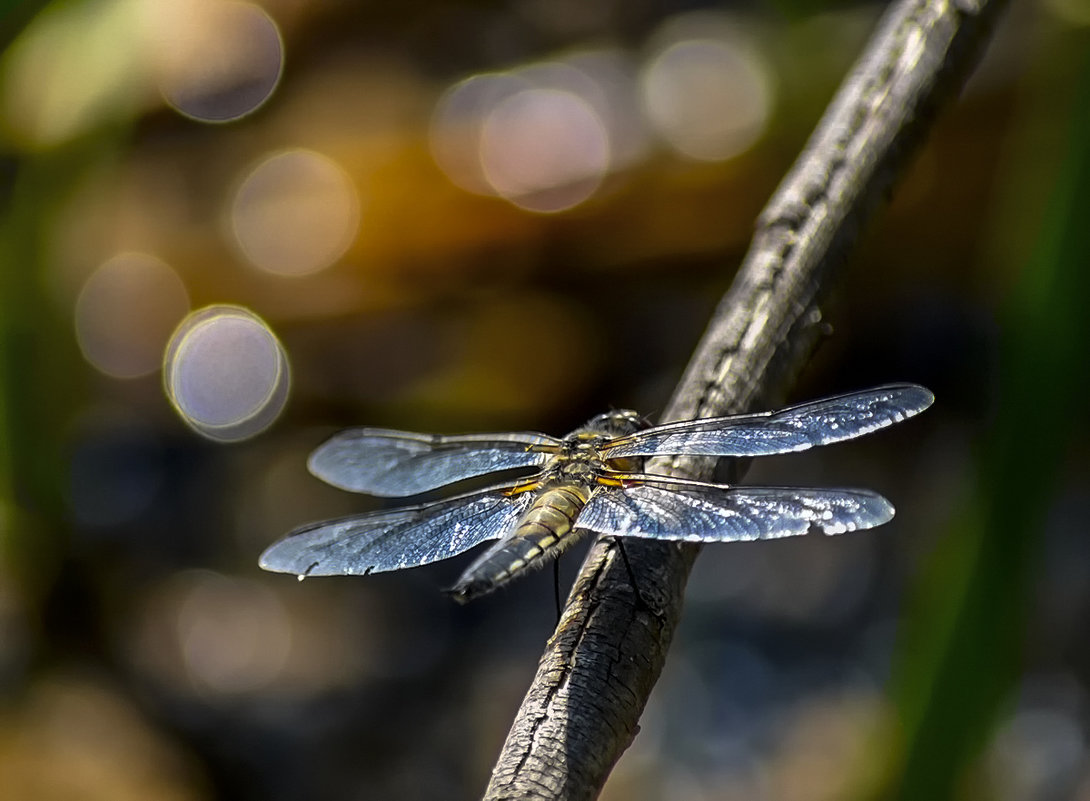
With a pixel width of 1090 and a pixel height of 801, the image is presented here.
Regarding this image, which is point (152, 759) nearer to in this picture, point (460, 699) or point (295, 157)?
point (460, 699)

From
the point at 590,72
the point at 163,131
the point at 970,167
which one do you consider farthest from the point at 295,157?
the point at 970,167

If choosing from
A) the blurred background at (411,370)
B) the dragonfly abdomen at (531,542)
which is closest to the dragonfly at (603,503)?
the dragonfly abdomen at (531,542)

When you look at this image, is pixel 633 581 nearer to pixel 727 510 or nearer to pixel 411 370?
pixel 727 510

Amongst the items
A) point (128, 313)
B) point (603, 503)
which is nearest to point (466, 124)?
point (128, 313)

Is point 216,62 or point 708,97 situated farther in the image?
point 216,62

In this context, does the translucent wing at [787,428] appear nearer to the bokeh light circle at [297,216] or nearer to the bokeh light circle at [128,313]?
the bokeh light circle at [297,216]
